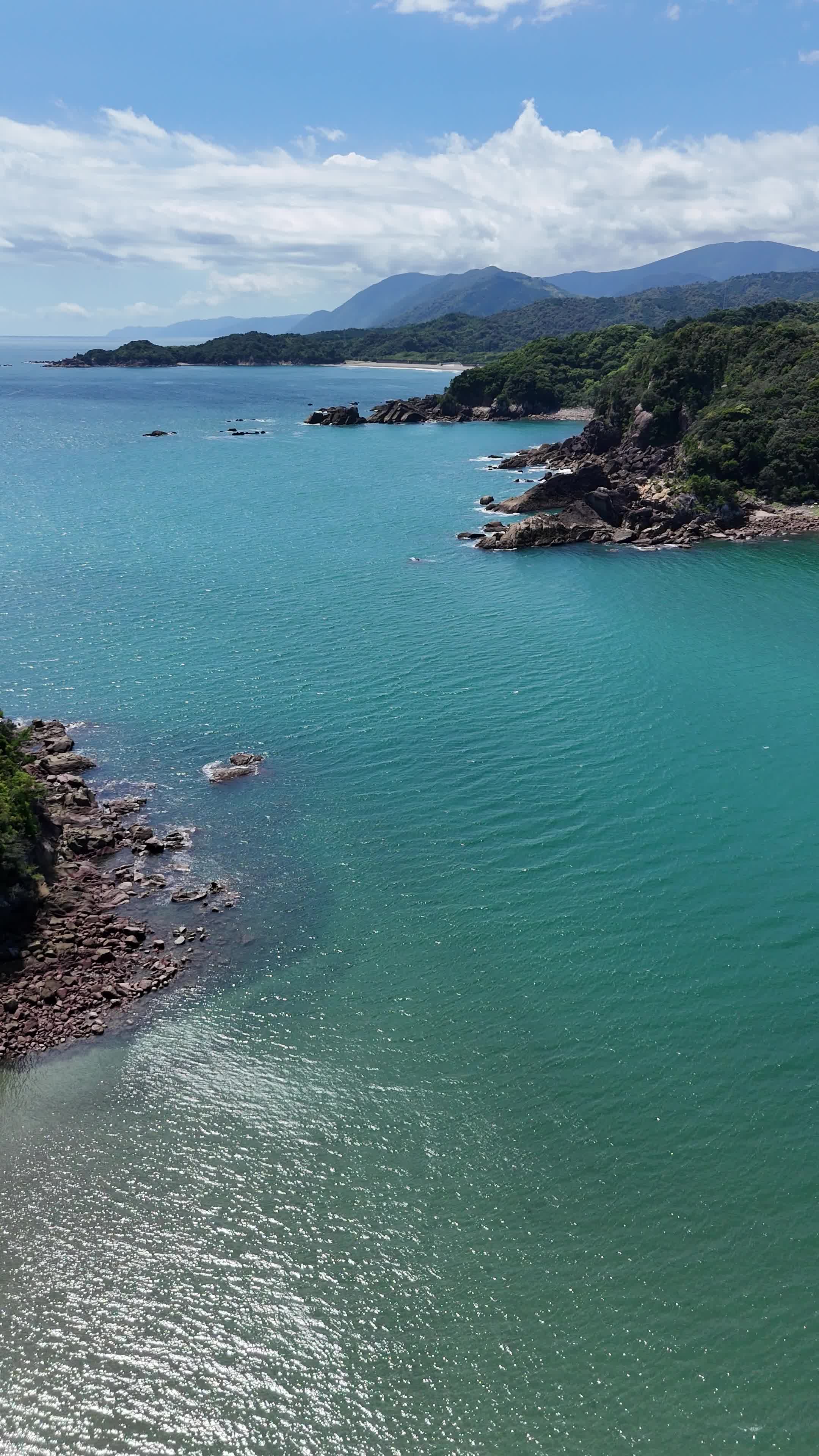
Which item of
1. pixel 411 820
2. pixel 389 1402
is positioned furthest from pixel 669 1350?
pixel 411 820

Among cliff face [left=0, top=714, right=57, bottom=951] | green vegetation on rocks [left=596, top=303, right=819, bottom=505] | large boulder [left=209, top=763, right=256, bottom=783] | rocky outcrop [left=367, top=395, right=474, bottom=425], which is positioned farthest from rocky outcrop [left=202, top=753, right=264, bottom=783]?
rocky outcrop [left=367, top=395, right=474, bottom=425]

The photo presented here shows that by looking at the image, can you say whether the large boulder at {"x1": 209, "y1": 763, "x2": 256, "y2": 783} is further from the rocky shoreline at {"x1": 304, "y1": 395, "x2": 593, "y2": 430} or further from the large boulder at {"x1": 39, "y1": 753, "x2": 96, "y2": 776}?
the rocky shoreline at {"x1": 304, "y1": 395, "x2": 593, "y2": 430}

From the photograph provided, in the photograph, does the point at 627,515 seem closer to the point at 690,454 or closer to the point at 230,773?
the point at 690,454

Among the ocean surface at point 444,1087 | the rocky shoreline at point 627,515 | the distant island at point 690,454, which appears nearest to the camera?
the ocean surface at point 444,1087

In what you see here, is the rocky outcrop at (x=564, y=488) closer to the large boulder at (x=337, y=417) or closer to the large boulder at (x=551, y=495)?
the large boulder at (x=551, y=495)

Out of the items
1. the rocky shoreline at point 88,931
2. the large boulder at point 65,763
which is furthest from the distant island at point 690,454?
the rocky shoreline at point 88,931

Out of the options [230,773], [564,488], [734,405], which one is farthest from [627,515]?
[230,773]
